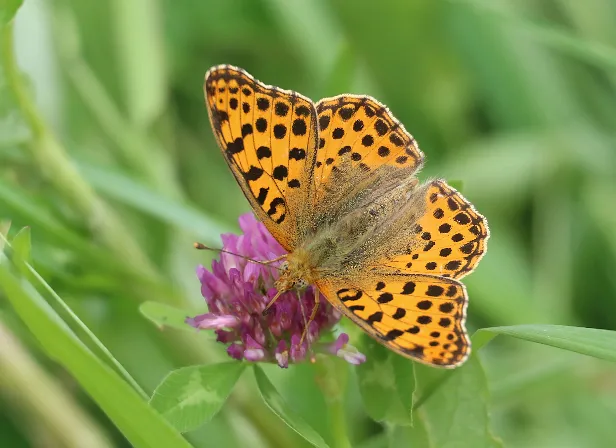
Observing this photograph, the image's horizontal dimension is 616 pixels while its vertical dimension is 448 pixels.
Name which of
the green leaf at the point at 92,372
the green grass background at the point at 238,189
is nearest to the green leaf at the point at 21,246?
the green leaf at the point at 92,372

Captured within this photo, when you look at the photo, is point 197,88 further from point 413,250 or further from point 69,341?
point 69,341

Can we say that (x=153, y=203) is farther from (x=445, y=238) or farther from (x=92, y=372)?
(x=92, y=372)

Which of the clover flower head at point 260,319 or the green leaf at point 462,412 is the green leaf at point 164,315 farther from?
the green leaf at point 462,412

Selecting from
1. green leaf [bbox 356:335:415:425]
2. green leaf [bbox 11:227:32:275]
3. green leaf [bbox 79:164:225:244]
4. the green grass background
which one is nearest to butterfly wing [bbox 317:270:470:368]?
green leaf [bbox 356:335:415:425]

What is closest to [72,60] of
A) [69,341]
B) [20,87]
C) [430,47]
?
[20,87]

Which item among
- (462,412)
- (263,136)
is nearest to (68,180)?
(263,136)

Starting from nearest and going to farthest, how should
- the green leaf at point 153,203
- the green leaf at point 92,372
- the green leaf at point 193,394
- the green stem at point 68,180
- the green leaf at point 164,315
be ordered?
the green leaf at point 92,372, the green leaf at point 193,394, the green leaf at point 164,315, the green stem at point 68,180, the green leaf at point 153,203
